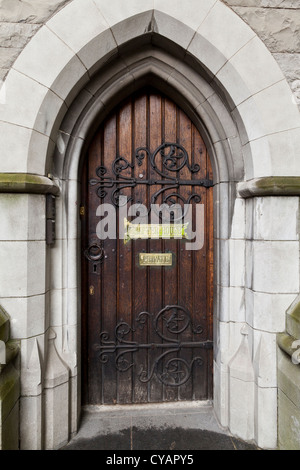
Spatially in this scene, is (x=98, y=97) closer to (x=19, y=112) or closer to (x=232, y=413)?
(x=19, y=112)

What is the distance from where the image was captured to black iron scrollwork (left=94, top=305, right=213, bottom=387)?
2.34 metres

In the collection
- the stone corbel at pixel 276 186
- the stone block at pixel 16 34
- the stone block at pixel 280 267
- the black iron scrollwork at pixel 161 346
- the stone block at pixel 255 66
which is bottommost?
the black iron scrollwork at pixel 161 346

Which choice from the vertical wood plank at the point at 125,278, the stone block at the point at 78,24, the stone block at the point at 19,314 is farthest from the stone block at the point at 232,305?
the stone block at the point at 78,24

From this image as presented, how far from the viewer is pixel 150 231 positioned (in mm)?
2340

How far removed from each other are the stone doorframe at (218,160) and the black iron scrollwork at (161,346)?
0.85 feet

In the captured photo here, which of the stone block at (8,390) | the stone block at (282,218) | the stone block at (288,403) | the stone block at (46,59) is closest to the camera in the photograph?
the stone block at (8,390)

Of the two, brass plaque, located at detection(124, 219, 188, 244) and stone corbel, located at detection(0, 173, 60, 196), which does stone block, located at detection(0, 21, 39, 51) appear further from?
brass plaque, located at detection(124, 219, 188, 244)

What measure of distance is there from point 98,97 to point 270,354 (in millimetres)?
2367

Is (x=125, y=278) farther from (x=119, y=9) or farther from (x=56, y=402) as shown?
(x=119, y=9)

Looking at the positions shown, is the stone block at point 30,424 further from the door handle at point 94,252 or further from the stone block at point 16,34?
the stone block at point 16,34

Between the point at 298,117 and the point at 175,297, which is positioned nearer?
the point at 298,117

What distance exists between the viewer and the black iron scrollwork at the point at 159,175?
232cm

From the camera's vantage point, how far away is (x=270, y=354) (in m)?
1.96
